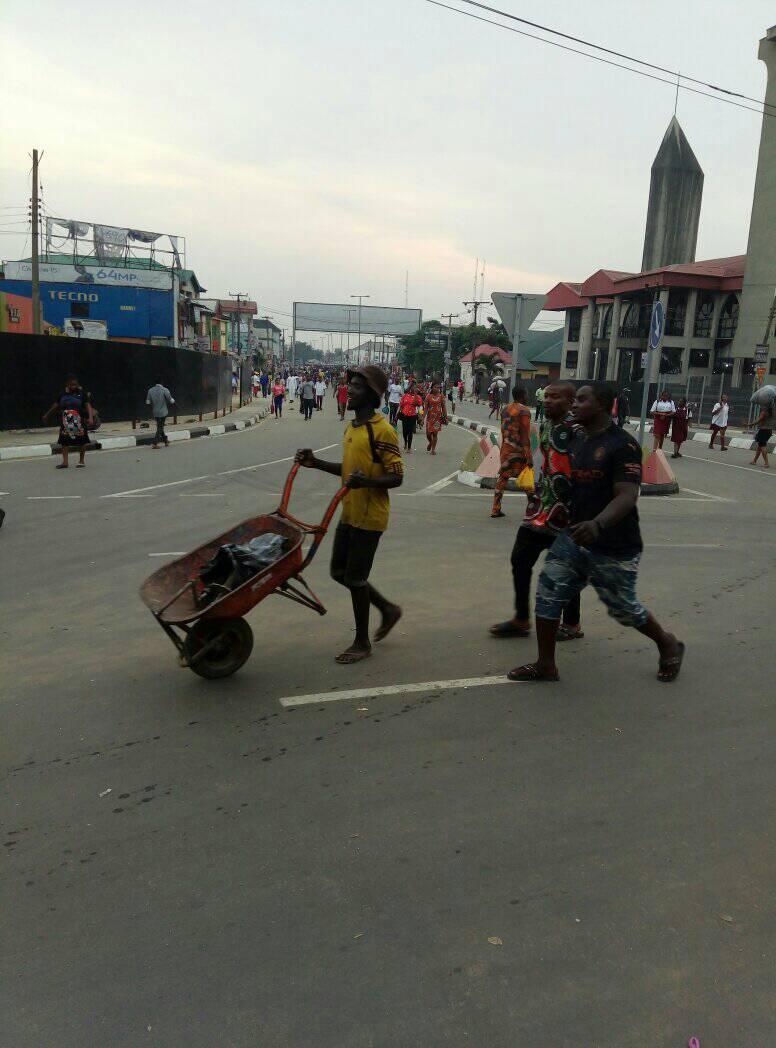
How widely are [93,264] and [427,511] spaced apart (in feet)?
147

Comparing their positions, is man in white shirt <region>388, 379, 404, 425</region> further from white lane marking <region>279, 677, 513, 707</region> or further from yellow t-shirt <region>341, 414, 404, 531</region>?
white lane marking <region>279, 677, 513, 707</region>

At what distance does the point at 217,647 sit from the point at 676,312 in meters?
48.0

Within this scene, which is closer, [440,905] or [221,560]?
[440,905]

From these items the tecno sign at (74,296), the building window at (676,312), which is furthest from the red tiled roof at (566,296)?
the tecno sign at (74,296)

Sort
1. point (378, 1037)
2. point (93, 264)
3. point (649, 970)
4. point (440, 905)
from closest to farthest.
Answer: point (378, 1037) → point (649, 970) → point (440, 905) → point (93, 264)

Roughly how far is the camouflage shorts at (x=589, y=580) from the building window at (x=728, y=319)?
46.3 m

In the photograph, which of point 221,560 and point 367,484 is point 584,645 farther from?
point 221,560

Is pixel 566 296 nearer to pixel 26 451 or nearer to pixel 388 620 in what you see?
pixel 26 451

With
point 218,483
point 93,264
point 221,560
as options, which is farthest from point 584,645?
point 93,264

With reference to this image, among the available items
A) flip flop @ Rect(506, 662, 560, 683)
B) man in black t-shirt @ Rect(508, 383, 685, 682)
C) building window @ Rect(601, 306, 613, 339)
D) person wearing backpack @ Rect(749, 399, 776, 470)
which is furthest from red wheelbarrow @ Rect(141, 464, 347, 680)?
building window @ Rect(601, 306, 613, 339)

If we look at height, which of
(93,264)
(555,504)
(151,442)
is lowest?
(151,442)

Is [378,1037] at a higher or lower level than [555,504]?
lower

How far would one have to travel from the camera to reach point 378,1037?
6.85 ft

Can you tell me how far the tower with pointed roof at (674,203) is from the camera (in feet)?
226
